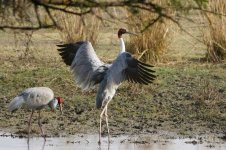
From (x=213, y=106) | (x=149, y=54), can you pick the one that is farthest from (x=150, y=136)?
(x=149, y=54)

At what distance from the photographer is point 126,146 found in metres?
10.6

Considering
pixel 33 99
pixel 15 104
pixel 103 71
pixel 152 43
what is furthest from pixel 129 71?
pixel 152 43

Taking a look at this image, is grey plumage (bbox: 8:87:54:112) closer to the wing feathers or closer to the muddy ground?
the muddy ground

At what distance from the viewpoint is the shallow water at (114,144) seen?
10555 mm

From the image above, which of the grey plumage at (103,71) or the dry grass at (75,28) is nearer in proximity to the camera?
the grey plumage at (103,71)

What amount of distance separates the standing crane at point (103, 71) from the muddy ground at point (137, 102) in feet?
1.71

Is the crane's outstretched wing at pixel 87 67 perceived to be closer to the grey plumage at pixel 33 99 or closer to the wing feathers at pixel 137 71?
the grey plumage at pixel 33 99

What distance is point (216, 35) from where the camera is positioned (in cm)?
1539

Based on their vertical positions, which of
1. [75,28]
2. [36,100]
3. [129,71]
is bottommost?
[36,100]

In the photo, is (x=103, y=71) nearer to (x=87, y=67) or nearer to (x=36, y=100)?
(x=87, y=67)

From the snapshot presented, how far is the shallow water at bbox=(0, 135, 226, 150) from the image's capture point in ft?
34.6

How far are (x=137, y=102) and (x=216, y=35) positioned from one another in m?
3.09

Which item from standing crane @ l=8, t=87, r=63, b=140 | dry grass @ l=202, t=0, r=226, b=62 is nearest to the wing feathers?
standing crane @ l=8, t=87, r=63, b=140

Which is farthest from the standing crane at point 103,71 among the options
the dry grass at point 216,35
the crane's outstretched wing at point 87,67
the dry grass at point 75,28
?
the dry grass at point 216,35
